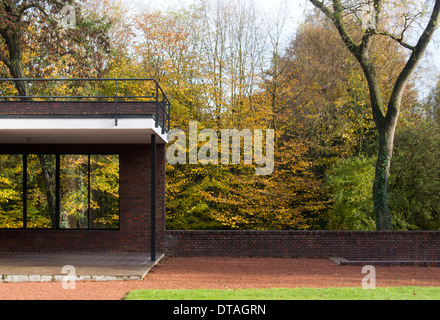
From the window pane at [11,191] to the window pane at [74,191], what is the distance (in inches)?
53.8

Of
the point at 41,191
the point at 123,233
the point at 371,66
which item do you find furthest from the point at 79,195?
the point at 371,66

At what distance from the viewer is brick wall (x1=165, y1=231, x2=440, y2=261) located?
13.0m

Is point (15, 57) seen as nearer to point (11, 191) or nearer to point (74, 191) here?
point (11, 191)

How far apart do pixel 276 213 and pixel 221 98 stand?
5860mm

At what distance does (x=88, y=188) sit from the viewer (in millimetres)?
13664

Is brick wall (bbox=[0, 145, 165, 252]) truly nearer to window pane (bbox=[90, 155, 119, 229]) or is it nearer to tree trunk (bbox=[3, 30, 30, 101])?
window pane (bbox=[90, 155, 119, 229])

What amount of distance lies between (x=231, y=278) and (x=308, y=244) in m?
4.16

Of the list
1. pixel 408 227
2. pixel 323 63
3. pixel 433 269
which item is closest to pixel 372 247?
pixel 433 269

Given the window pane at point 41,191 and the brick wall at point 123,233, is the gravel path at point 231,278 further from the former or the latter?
the window pane at point 41,191

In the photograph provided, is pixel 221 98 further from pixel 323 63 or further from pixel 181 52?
pixel 323 63

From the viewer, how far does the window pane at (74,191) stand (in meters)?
13.2

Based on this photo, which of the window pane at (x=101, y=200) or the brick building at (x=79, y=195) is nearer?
the brick building at (x=79, y=195)

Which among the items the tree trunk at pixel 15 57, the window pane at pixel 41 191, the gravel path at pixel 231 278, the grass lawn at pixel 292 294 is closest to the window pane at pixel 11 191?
the window pane at pixel 41 191

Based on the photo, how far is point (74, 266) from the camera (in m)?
10.4
